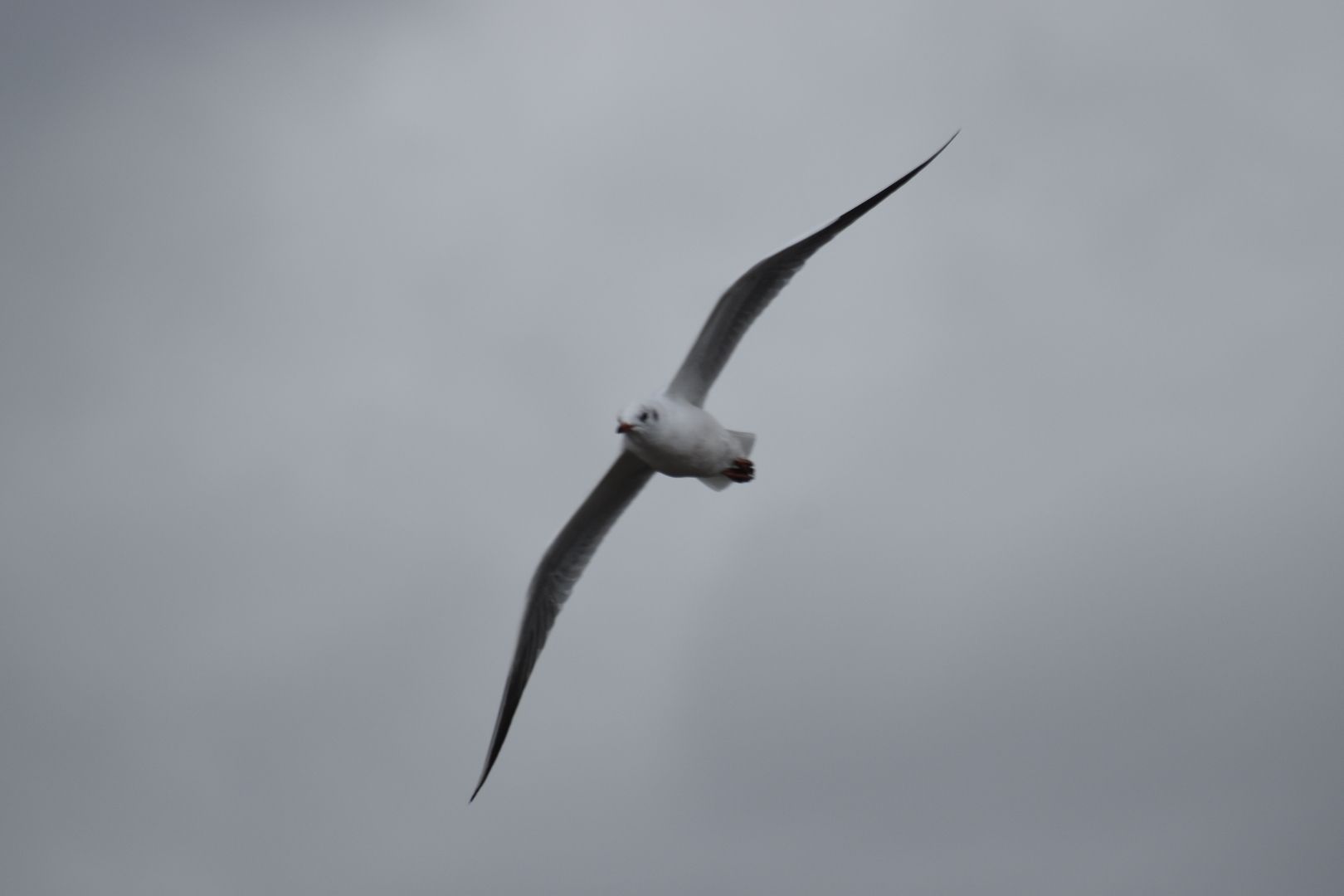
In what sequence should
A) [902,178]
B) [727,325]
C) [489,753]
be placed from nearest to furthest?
[902,178] → [727,325] → [489,753]

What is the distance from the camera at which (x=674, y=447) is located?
57.9 feet

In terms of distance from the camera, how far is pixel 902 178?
1661 centimetres

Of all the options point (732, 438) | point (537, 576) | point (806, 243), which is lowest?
point (537, 576)

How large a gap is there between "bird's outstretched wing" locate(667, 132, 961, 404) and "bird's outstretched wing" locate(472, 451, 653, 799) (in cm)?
167

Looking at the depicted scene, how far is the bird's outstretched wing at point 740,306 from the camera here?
1719 centimetres

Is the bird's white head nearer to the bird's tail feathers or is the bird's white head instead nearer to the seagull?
the seagull

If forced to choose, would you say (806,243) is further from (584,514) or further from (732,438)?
(584,514)

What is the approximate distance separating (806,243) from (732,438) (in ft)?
8.29

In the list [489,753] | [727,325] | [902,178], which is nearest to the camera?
[902,178]

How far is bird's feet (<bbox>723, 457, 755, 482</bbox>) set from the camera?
739 inches

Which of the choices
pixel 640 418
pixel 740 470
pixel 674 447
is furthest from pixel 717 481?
pixel 640 418

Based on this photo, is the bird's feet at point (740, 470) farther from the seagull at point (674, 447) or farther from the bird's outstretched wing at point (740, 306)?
the bird's outstretched wing at point (740, 306)

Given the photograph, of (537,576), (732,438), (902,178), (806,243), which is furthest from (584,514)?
(902,178)

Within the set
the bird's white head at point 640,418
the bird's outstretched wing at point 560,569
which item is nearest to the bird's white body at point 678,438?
the bird's white head at point 640,418
